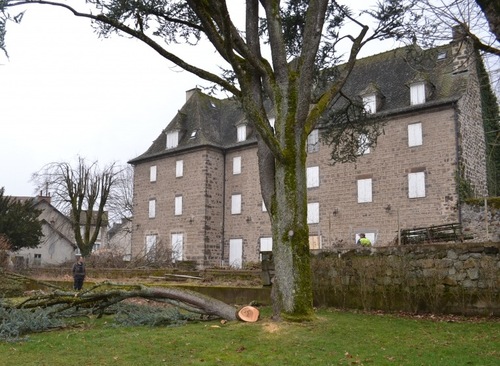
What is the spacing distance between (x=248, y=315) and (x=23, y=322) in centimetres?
406

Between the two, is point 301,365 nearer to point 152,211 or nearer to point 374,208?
point 374,208

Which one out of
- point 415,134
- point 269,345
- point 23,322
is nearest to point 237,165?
point 415,134

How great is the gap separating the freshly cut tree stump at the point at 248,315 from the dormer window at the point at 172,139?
25.4 m

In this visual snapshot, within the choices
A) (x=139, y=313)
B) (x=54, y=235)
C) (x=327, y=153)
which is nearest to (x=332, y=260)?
(x=139, y=313)

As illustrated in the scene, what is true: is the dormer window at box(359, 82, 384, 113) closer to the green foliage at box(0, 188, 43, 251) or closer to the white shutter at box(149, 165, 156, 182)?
the white shutter at box(149, 165, 156, 182)

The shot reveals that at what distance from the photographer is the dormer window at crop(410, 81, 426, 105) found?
80.4 ft

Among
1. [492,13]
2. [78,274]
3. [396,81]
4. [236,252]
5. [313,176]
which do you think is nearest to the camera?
[492,13]

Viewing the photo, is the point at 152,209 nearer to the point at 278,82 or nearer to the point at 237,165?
the point at 237,165

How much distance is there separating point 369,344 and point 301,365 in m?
1.61

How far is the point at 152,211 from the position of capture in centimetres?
3488

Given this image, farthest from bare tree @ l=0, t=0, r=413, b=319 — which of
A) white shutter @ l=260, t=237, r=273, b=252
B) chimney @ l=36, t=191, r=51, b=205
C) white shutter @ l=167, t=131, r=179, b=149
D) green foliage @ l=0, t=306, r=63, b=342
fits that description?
chimney @ l=36, t=191, r=51, b=205

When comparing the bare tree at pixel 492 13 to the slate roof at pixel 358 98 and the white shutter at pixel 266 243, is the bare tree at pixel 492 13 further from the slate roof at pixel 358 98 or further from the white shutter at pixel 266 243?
the white shutter at pixel 266 243

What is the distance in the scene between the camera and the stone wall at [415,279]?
427 inches

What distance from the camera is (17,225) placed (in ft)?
105
